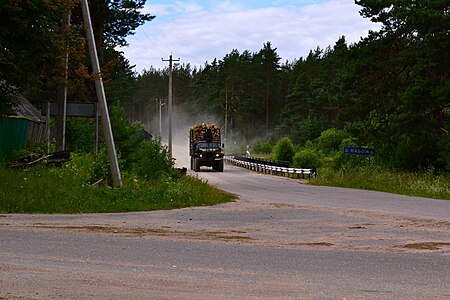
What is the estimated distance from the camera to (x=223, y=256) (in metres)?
10.8

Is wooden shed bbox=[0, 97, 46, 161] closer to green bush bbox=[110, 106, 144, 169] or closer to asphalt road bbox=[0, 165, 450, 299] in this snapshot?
green bush bbox=[110, 106, 144, 169]

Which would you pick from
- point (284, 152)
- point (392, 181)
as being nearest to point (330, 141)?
point (284, 152)

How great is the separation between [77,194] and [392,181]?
22434 mm

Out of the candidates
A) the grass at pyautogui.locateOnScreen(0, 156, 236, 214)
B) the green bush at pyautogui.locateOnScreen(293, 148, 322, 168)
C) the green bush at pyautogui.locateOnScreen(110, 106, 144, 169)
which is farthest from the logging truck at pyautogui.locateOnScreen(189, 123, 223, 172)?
the grass at pyautogui.locateOnScreen(0, 156, 236, 214)

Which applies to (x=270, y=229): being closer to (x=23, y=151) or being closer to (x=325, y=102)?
(x=23, y=151)

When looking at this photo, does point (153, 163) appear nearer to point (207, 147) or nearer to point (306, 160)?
point (207, 147)

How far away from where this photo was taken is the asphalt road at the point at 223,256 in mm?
8008

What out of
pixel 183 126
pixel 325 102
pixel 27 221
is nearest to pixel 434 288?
pixel 27 221

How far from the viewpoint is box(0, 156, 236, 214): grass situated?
A: 17875mm

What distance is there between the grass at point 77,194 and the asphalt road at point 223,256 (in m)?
1.31

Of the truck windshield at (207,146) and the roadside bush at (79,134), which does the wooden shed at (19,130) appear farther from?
the truck windshield at (207,146)

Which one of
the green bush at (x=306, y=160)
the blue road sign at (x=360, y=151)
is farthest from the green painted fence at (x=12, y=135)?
the green bush at (x=306, y=160)

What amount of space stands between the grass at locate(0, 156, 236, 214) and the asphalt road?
131 centimetres

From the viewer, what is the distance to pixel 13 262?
934 centimetres
